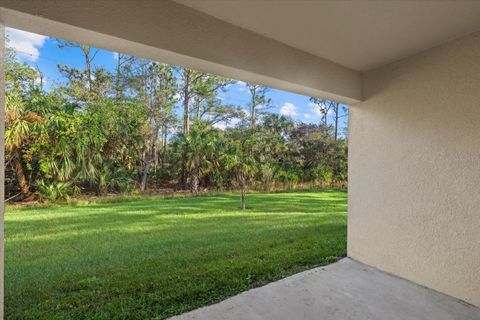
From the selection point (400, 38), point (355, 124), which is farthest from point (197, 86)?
point (400, 38)

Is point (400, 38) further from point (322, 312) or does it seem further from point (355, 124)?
point (322, 312)

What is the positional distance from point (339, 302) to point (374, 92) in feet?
6.72

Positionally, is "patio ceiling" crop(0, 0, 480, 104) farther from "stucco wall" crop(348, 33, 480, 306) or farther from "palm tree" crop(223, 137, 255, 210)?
"palm tree" crop(223, 137, 255, 210)

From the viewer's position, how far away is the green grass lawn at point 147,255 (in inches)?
79.2

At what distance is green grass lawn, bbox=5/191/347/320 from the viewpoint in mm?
2012

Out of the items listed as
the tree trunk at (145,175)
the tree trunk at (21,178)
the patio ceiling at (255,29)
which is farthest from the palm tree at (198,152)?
the patio ceiling at (255,29)

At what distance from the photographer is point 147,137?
9.43m

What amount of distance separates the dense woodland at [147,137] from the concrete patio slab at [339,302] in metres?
4.42

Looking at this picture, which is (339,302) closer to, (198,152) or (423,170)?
(423,170)

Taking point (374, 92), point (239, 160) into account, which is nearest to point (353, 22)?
point (374, 92)

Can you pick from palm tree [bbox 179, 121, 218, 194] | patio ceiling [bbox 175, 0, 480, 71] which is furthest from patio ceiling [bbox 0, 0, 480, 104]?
palm tree [bbox 179, 121, 218, 194]

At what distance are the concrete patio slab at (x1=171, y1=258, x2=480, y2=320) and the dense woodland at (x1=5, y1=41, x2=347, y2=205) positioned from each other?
4417 millimetres

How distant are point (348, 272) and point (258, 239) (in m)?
1.55

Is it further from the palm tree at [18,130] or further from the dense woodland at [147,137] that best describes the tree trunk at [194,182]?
the palm tree at [18,130]
